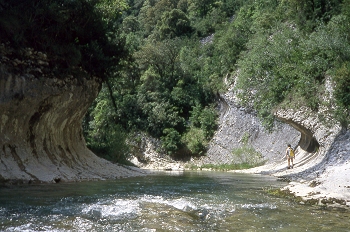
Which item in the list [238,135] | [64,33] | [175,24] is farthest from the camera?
[175,24]

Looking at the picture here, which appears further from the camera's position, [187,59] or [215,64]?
[187,59]

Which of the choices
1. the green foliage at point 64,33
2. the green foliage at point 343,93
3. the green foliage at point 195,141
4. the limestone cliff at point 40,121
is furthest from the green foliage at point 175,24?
the green foliage at point 343,93

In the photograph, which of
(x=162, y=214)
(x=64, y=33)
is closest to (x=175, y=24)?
(x=64, y=33)

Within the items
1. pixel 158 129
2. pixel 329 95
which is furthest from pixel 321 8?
pixel 158 129

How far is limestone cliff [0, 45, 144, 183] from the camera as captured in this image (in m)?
15.9

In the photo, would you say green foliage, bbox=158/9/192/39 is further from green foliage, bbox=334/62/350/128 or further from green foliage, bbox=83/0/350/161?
green foliage, bbox=334/62/350/128

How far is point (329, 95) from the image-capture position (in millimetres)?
21734

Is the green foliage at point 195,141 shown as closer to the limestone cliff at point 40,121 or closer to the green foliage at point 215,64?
the green foliage at point 215,64

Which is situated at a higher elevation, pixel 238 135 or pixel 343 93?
pixel 343 93

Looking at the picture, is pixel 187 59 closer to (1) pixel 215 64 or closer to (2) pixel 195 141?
(1) pixel 215 64

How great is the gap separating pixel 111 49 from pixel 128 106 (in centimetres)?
2545

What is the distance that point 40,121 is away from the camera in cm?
1814

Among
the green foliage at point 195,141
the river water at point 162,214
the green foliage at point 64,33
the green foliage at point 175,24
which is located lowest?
the river water at point 162,214

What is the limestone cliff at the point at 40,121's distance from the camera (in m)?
15.9
